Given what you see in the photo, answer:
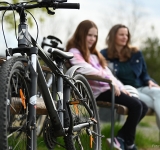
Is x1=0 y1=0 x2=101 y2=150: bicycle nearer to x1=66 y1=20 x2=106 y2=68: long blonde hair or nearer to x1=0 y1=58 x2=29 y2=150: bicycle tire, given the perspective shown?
x1=0 y1=58 x2=29 y2=150: bicycle tire

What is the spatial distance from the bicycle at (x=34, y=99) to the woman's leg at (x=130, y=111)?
993 mm

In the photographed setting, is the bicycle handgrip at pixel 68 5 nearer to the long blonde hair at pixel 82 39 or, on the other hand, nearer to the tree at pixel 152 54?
the long blonde hair at pixel 82 39

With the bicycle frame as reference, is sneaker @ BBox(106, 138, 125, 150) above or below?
below

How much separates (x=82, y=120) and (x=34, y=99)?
1.07m

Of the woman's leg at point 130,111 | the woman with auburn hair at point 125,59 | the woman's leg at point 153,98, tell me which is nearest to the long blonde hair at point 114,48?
the woman with auburn hair at point 125,59

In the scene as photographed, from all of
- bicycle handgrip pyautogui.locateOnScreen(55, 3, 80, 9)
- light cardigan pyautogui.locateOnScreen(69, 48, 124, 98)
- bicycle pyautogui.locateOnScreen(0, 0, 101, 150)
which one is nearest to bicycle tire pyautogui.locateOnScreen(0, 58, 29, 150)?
bicycle pyautogui.locateOnScreen(0, 0, 101, 150)

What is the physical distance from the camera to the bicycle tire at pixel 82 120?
10.6ft

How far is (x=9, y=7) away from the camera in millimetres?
2646

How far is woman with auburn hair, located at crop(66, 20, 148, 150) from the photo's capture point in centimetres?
480

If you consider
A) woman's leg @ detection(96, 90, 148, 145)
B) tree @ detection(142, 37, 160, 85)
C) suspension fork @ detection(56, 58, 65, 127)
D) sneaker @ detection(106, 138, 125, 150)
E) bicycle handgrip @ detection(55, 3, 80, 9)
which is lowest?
tree @ detection(142, 37, 160, 85)

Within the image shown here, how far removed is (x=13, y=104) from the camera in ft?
8.41

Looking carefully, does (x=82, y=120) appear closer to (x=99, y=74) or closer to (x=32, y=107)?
(x=32, y=107)

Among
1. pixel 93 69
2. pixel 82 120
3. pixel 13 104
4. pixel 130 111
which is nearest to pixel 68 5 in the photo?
pixel 13 104

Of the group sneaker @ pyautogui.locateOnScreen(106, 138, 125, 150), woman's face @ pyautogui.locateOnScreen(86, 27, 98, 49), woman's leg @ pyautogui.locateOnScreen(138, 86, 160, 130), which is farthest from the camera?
woman's leg @ pyautogui.locateOnScreen(138, 86, 160, 130)
